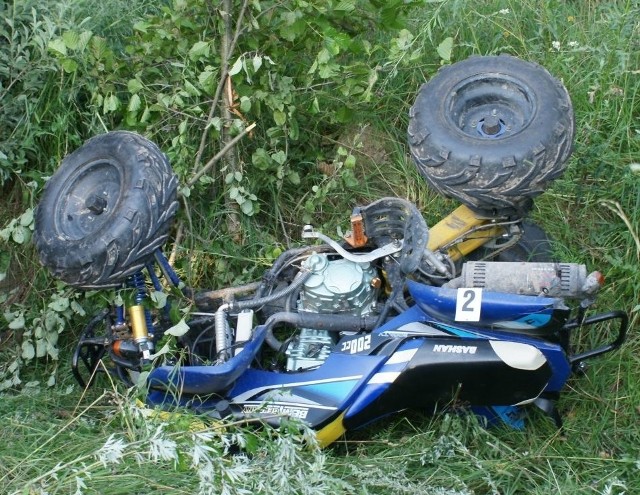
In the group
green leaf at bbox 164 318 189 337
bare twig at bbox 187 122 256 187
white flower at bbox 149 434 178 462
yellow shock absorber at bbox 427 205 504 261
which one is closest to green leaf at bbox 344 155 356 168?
bare twig at bbox 187 122 256 187

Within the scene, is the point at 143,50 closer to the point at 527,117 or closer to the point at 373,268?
the point at 373,268

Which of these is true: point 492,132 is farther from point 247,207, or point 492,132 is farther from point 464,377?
point 247,207

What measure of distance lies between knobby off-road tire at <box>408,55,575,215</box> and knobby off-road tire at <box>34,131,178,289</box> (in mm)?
1033

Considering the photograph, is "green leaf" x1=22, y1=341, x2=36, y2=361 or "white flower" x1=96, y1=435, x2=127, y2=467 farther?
"green leaf" x1=22, y1=341, x2=36, y2=361

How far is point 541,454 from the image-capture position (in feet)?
12.0

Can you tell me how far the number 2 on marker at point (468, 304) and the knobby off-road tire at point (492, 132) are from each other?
428 millimetres

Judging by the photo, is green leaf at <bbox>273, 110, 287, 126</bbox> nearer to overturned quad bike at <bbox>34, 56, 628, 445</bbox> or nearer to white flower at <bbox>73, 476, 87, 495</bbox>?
overturned quad bike at <bbox>34, 56, 628, 445</bbox>

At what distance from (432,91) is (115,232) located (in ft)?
4.56

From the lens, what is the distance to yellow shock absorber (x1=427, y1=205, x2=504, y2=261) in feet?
12.8

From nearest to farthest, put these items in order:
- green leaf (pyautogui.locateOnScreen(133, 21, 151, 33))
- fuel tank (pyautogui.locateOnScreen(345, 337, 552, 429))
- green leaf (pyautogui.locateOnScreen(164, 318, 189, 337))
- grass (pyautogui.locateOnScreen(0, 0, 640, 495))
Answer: grass (pyautogui.locateOnScreen(0, 0, 640, 495)), fuel tank (pyautogui.locateOnScreen(345, 337, 552, 429)), green leaf (pyautogui.locateOnScreen(164, 318, 189, 337)), green leaf (pyautogui.locateOnScreen(133, 21, 151, 33))

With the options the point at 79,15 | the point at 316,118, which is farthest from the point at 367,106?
the point at 79,15

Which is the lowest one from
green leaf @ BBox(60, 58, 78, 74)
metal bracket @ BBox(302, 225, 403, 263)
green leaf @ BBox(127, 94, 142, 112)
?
metal bracket @ BBox(302, 225, 403, 263)

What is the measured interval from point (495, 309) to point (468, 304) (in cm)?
10

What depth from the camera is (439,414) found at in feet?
12.3
